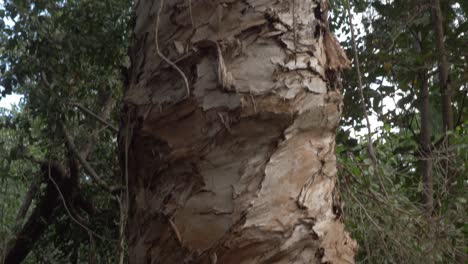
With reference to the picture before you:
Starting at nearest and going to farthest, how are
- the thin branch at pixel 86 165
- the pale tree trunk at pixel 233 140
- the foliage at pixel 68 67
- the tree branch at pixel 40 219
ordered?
1. the pale tree trunk at pixel 233 140
2. the foliage at pixel 68 67
3. the thin branch at pixel 86 165
4. the tree branch at pixel 40 219

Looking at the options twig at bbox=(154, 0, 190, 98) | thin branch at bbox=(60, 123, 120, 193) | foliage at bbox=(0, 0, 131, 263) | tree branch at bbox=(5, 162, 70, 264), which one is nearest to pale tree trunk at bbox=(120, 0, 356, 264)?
twig at bbox=(154, 0, 190, 98)

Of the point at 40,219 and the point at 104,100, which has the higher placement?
the point at 104,100

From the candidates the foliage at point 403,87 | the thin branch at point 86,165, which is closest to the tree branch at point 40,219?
the thin branch at point 86,165

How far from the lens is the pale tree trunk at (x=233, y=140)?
1107 mm

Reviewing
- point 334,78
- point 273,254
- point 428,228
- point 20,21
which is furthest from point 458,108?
point 273,254

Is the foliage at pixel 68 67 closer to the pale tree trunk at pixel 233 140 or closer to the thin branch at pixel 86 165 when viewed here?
the thin branch at pixel 86 165

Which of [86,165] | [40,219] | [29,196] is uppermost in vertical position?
[86,165]

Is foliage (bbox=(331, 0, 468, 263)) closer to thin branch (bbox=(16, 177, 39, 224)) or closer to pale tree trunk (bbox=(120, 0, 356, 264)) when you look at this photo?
pale tree trunk (bbox=(120, 0, 356, 264))

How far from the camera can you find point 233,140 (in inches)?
44.8

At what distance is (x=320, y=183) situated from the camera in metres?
1.20

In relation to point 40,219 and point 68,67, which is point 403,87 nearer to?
point 68,67

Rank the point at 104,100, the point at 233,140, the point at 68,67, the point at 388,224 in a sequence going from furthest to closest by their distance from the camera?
the point at 104,100, the point at 68,67, the point at 388,224, the point at 233,140

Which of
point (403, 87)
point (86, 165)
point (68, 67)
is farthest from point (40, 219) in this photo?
point (403, 87)

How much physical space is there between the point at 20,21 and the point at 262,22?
102 inches
